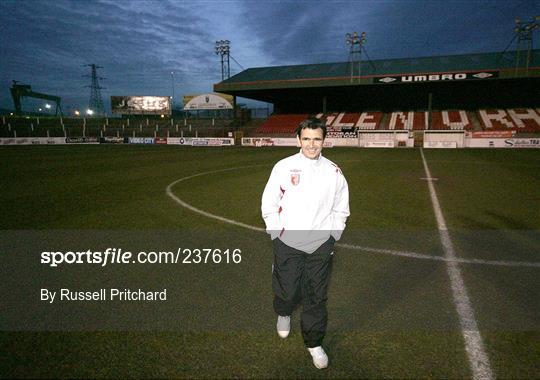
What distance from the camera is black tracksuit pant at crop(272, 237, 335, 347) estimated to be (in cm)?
275

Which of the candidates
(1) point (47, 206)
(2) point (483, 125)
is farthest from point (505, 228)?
(2) point (483, 125)

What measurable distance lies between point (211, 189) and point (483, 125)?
33695 millimetres

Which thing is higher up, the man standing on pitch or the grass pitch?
the man standing on pitch

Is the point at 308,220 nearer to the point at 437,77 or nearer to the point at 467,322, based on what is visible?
the point at 467,322

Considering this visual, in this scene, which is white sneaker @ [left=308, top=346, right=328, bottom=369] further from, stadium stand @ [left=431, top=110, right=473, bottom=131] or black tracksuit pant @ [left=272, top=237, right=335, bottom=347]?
stadium stand @ [left=431, top=110, right=473, bottom=131]

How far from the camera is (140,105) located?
208ft

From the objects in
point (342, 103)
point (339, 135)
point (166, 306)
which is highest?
point (342, 103)

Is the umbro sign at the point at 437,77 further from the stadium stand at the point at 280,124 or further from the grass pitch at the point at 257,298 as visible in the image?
the grass pitch at the point at 257,298

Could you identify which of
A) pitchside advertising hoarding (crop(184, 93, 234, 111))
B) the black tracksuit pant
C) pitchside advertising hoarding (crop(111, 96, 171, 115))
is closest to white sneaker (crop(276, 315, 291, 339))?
the black tracksuit pant

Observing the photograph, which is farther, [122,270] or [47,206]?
[47,206]

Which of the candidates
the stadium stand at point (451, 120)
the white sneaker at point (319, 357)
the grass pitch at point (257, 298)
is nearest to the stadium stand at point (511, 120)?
the stadium stand at point (451, 120)

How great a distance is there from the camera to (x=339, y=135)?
35.3 metres

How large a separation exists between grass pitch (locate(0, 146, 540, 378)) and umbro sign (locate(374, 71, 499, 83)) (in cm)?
2723

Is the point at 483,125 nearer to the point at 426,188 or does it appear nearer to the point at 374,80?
the point at 374,80
